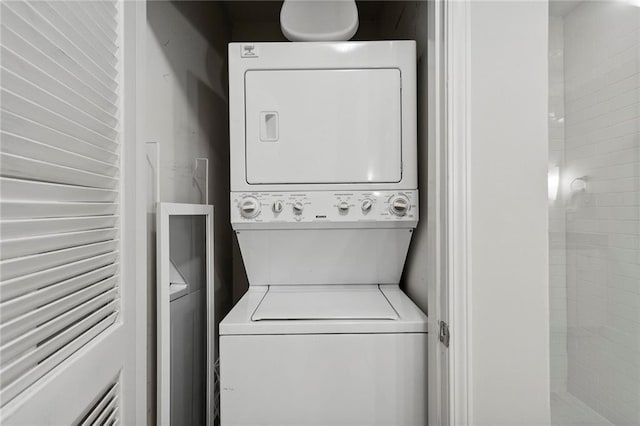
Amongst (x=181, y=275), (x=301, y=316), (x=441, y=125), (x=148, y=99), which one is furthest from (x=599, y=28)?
(x=181, y=275)

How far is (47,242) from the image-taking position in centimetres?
64

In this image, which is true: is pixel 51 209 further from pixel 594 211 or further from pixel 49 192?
pixel 594 211

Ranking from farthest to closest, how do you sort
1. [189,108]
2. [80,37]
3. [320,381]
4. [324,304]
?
1. [189,108]
2. [324,304]
3. [320,381]
4. [80,37]

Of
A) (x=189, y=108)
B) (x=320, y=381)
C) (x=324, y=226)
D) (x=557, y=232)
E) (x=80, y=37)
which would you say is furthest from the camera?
(x=189, y=108)

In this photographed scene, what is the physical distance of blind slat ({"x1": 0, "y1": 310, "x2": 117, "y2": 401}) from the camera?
0.55 metres

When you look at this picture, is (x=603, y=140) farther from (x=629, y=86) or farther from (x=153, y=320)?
(x=153, y=320)

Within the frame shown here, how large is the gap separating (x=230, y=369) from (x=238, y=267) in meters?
1.41

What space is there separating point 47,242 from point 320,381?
2.91 ft

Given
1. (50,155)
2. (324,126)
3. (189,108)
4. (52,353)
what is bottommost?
(52,353)

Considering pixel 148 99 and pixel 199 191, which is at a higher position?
pixel 148 99

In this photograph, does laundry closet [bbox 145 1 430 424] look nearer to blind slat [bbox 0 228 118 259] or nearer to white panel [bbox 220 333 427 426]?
white panel [bbox 220 333 427 426]

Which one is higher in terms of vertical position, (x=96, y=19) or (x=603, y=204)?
(x=96, y=19)

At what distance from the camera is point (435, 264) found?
1104 mm

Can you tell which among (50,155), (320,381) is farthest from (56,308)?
(320,381)
